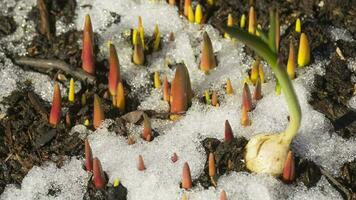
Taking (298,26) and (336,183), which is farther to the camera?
(298,26)

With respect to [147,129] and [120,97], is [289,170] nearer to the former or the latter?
[147,129]

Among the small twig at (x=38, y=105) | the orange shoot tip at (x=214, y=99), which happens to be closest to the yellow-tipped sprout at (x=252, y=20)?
the orange shoot tip at (x=214, y=99)

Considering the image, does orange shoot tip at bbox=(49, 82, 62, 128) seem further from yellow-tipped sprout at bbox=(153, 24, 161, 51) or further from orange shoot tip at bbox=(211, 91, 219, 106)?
orange shoot tip at bbox=(211, 91, 219, 106)

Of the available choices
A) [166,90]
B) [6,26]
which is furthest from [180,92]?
[6,26]

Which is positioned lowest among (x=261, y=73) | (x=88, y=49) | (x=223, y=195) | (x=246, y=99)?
(x=223, y=195)

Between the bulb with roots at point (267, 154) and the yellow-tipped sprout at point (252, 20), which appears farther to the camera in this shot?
the yellow-tipped sprout at point (252, 20)

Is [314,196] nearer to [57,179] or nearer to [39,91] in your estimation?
[57,179]

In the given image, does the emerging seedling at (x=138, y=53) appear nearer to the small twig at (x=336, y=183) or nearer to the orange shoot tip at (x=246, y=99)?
the orange shoot tip at (x=246, y=99)

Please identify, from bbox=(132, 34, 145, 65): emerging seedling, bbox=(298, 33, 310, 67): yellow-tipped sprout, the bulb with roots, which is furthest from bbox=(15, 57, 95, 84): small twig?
bbox=(298, 33, 310, 67): yellow-tipped sprout
